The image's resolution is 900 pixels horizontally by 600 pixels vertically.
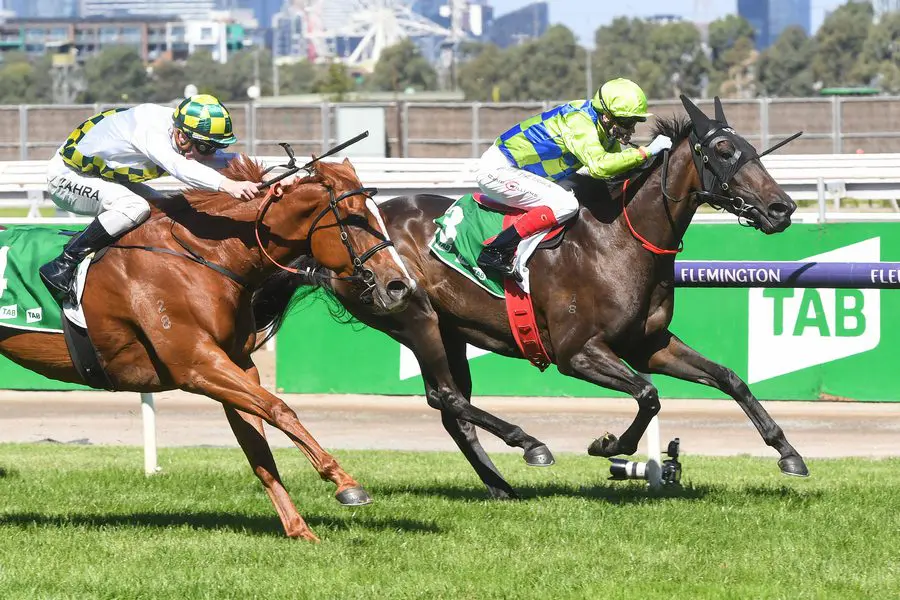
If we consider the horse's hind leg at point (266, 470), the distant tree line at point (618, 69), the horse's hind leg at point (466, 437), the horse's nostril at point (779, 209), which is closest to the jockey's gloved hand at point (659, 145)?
the horse's nostril at point (779, 209)

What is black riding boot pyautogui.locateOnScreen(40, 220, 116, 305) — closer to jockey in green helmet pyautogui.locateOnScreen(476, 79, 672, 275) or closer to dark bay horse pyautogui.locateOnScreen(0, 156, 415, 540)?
dark bay horse pyautogui.locateOnScreen(0, 156, 415, 540)

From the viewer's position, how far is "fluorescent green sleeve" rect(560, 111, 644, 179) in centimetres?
697

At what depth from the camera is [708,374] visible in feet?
23.6

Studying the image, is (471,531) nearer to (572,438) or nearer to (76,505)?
(76,505)

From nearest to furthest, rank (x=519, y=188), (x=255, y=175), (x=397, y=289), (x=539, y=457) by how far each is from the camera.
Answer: (x=397, y=289), (x=255, y=175), (x=539, y=457), (x=519, y=188)

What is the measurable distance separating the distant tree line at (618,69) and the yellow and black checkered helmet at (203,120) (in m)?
115

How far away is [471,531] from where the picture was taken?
21.2 ft

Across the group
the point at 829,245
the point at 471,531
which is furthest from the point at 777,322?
the point at 471,531

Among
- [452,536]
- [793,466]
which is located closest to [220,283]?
[452,536]

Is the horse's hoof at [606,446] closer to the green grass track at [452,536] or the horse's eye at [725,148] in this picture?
the green grass track at [452,536]

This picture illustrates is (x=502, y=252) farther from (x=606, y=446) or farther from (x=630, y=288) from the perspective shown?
(x=606, y=446)

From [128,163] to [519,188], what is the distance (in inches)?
82.0

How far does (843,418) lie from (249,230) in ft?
21.7

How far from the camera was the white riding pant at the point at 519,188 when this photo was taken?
7.27 m
